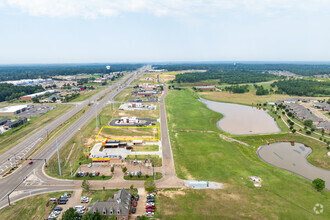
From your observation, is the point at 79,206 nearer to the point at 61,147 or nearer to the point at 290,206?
the point at 61,147

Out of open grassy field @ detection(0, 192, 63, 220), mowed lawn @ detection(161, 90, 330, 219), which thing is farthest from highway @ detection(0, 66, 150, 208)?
mowed lawn @ detection(161, 90, 330, 219)

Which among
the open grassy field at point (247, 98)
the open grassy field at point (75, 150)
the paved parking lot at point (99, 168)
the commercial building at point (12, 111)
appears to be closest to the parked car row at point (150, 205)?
the paved parking lot at point (99, 168)

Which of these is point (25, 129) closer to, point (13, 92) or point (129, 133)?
point (129, 133)

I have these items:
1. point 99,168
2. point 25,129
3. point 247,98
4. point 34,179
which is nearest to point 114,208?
point 99,168

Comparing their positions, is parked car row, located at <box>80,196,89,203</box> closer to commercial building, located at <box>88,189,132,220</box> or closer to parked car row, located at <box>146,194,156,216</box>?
commercial building, located at <box>88,189,132,220</box>

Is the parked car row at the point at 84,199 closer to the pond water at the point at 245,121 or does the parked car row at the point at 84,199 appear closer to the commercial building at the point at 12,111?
the pond water at the point at 245,121

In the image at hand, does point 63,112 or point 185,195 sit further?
point 63,112

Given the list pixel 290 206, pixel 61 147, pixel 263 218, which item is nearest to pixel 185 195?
pixel 263 218
